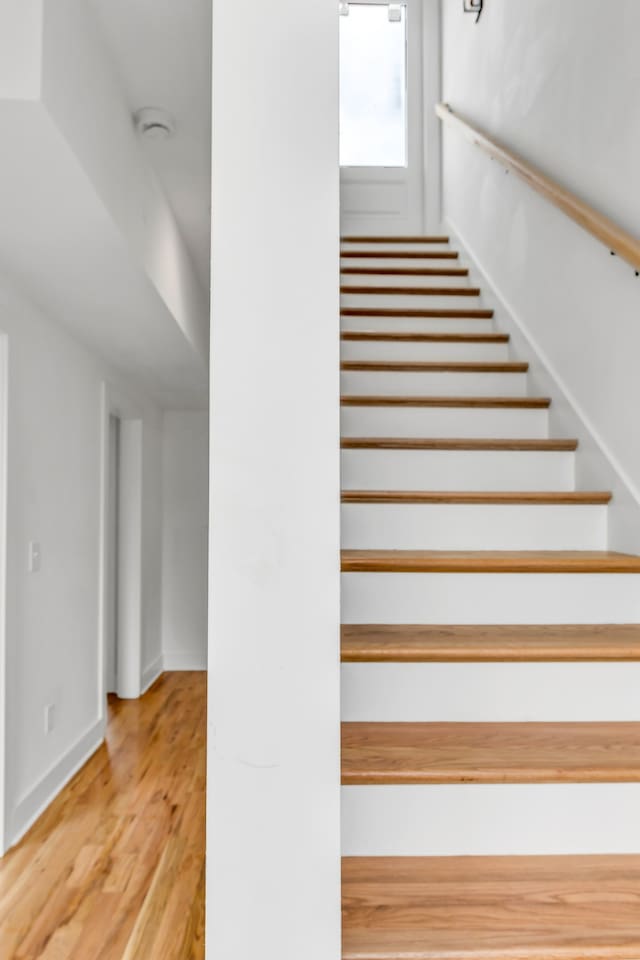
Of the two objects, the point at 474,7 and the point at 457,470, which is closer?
the point at 457,470

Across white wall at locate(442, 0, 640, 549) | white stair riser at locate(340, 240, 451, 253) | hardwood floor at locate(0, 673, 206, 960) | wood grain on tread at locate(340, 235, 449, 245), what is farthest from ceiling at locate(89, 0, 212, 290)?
hardwood floor at locate(0, 673, 206, 960)

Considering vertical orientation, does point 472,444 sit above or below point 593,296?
below

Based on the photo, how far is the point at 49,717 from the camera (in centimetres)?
317

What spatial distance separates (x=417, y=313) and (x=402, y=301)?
0.72 feet

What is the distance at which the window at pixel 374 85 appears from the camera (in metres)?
5.30

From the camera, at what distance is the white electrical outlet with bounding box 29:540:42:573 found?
9.76ft

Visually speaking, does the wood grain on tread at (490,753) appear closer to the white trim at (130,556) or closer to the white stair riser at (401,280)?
the white stair riser at (401,280)

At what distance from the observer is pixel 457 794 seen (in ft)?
4.47

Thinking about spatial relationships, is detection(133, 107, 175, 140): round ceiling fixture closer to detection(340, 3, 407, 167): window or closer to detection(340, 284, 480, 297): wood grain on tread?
detection(340, 284, 480, 297): wood grain on tread

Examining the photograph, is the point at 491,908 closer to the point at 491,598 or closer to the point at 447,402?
the point at 491,598

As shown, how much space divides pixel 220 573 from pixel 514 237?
251 centimetres

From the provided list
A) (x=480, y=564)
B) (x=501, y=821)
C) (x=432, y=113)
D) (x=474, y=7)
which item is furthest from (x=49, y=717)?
(x=432, y=113)

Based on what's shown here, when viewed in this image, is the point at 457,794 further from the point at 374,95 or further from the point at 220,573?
the point at 374,95

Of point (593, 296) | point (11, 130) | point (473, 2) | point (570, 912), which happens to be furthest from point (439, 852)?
point (473, 2)
